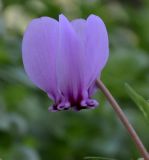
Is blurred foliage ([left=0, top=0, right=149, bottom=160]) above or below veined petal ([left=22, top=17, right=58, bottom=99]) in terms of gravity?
below

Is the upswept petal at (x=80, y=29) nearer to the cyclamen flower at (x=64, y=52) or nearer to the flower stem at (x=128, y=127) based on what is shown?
the cyclamen flower at (x=64, y=52)

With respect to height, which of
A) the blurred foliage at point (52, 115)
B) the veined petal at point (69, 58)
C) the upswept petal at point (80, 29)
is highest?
the upswept petal at point (80, 29)

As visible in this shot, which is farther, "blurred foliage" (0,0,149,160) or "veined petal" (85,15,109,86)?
"blurred foliage" (0,0,149,160)

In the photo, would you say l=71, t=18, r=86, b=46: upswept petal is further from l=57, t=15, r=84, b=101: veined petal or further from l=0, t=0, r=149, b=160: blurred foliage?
l=0, t=0, r=149, b=160: blurred foliage

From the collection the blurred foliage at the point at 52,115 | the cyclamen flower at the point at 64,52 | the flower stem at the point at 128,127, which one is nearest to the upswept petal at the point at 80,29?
the cyclamen flower at the point at 64,52

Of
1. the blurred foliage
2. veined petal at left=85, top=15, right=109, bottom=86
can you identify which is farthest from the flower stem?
the blurred foliage

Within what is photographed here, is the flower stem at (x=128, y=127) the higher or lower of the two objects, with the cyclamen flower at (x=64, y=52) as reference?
lower

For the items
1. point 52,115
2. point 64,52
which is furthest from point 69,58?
point 52,115

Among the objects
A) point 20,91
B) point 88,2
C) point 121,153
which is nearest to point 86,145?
point 121,153
